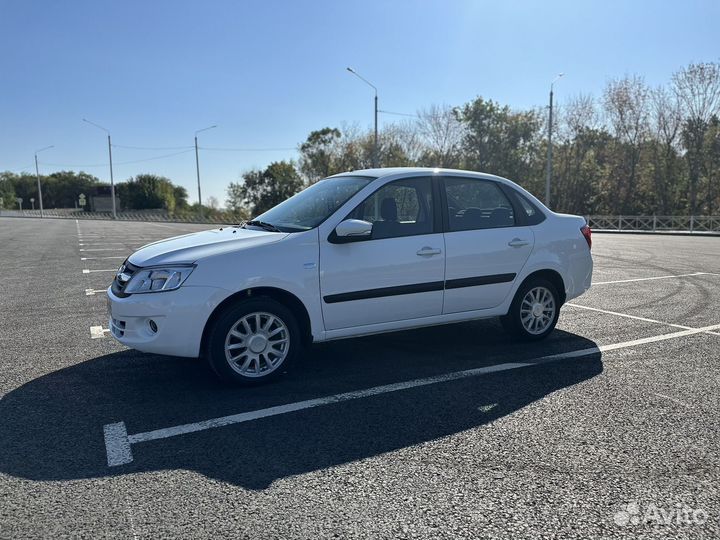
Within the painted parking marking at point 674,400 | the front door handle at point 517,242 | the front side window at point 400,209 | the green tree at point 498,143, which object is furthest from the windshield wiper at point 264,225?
the green tree at point 498,143

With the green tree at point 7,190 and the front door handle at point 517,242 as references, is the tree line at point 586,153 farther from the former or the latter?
the green tree at point 7,190

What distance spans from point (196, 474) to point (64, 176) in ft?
426

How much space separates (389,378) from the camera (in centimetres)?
472

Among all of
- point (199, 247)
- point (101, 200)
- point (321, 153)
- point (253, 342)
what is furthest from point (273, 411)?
point (101, 200)

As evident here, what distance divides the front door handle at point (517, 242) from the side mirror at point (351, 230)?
5.41ft

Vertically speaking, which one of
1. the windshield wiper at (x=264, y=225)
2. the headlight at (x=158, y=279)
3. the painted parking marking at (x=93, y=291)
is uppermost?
the windshield wiper at (x=264, y=225)

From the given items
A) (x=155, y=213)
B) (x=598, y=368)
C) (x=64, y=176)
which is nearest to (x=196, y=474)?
(x=598, y=368)

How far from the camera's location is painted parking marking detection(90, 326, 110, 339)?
6.12 m

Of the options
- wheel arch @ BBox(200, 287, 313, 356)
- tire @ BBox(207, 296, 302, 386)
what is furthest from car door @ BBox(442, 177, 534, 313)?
tire @ BBox(207, 296, 302, 386)

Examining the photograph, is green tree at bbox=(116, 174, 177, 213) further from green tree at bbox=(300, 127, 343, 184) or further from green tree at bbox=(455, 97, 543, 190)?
green tree at bbox=(455, 97, 543, 190)

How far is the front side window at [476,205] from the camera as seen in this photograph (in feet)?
17.4

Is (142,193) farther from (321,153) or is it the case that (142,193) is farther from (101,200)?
(321,153)

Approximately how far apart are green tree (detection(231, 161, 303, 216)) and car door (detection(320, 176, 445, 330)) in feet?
215

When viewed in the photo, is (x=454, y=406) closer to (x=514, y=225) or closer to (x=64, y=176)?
(x=514, y=225)
